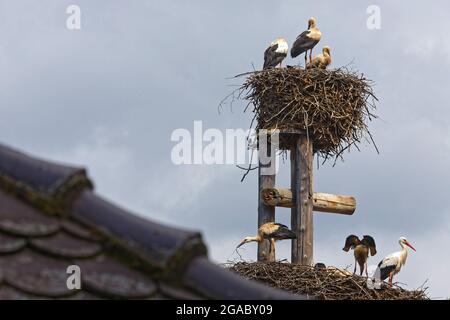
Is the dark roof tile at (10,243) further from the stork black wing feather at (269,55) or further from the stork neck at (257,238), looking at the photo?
the stork black wing feather at (269,55)

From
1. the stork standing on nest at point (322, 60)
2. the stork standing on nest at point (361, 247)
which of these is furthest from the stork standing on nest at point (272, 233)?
the stork standing on nest at point (322, 60)

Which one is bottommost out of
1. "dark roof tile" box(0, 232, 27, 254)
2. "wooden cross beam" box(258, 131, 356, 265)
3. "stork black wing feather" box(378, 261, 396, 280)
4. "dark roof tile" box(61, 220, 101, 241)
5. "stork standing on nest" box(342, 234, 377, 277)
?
"dark roof tile" box(0, 232, 27, 254)

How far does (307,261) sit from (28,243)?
11.1 m

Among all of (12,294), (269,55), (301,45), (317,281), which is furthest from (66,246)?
(301,45)

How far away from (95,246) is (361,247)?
11.4 metres

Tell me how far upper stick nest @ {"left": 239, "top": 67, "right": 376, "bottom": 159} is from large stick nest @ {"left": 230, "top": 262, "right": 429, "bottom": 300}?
5.78 ft

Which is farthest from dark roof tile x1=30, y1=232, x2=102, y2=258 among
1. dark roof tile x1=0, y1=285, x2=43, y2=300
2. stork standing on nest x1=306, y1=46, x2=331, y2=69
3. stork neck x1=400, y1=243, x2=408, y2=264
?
stork standing on nest x1=306, y1=46, x2=331, y2=69

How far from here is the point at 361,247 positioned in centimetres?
1432

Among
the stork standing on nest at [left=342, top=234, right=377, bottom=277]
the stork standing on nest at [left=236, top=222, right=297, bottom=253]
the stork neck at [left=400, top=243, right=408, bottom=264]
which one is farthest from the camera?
the stork neck at [left=400, top=243, right=408, bottom=264]

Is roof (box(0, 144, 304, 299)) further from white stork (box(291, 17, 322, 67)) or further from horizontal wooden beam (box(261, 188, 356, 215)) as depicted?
white stork (box(291, 17, 322, 67))

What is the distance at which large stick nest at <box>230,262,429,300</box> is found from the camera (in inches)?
517

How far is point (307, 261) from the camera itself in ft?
46.0
